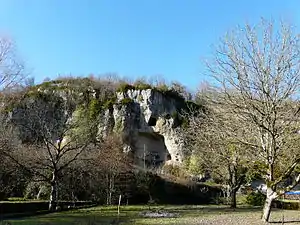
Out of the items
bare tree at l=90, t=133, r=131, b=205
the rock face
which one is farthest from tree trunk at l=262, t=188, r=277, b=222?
the rock face

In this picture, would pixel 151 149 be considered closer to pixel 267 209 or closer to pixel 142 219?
pixel 142 219

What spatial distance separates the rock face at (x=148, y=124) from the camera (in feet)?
176

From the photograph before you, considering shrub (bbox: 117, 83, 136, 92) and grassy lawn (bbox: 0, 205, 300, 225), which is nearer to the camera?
grassy lawn (bbox: 0, 205, 300, 225)

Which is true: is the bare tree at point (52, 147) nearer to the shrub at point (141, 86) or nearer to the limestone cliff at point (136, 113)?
the limestone cliff at point (136, 113)

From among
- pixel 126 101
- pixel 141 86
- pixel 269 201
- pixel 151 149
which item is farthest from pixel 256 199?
pixel 141 86

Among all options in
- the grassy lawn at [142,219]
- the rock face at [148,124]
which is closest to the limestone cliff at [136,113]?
the rock face at [148,124]

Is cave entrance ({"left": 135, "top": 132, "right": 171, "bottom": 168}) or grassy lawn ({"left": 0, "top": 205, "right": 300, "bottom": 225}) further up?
cave entrance ({"left": 135, "top": 132, "right": 171, "bottom": 168})

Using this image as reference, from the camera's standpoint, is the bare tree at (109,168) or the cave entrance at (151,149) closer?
the bare tree at (109,168)

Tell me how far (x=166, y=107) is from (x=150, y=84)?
4.79m

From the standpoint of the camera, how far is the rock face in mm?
53688

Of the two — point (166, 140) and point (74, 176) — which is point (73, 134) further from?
point (166, 140)

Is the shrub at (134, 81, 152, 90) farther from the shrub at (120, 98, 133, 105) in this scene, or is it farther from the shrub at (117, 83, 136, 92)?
the shrub at (120, 98, 133, 105)

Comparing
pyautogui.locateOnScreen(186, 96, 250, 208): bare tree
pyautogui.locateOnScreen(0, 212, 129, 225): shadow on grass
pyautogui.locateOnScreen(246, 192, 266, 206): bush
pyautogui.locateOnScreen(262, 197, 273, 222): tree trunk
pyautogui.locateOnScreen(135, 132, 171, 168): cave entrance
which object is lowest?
pyautogui.locateOnScreen(0, 212, 129, 225): shadow on grass

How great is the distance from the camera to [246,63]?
17812mm
